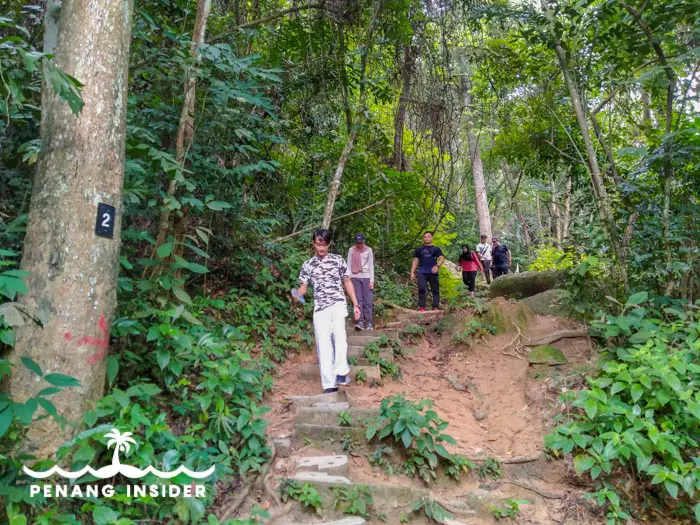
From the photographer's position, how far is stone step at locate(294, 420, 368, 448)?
4.34 metres

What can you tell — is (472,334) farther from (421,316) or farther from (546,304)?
(546,304)

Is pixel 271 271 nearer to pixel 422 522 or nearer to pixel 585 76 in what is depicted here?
pixel 422 522

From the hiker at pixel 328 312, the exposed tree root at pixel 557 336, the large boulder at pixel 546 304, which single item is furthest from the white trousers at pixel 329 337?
the large boulder at pixel 546 304

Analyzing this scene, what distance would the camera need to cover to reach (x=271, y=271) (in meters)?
7.52

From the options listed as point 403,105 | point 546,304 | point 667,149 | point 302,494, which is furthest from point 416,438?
point 403,105

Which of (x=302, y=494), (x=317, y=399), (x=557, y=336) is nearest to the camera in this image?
(x=302, y=494)

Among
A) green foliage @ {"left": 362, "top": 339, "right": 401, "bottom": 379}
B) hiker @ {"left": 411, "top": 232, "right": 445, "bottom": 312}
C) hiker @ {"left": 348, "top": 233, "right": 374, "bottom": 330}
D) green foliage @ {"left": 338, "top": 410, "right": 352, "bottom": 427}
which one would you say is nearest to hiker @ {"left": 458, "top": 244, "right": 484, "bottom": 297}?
hiker @ {"left": 411, "top": 232, "right": 445, "bottom": 312}

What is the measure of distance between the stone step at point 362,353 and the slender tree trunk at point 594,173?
3.28m

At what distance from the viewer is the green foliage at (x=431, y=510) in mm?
3535

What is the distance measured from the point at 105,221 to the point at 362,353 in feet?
13.9

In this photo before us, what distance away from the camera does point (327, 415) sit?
15.3ft

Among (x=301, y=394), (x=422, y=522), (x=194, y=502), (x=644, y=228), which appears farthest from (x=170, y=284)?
(x=644, y=228)

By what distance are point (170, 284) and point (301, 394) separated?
93.3 inches

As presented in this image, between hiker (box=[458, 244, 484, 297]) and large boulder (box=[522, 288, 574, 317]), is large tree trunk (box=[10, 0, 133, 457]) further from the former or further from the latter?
hiker (box=[458, 244, 484, 297])
